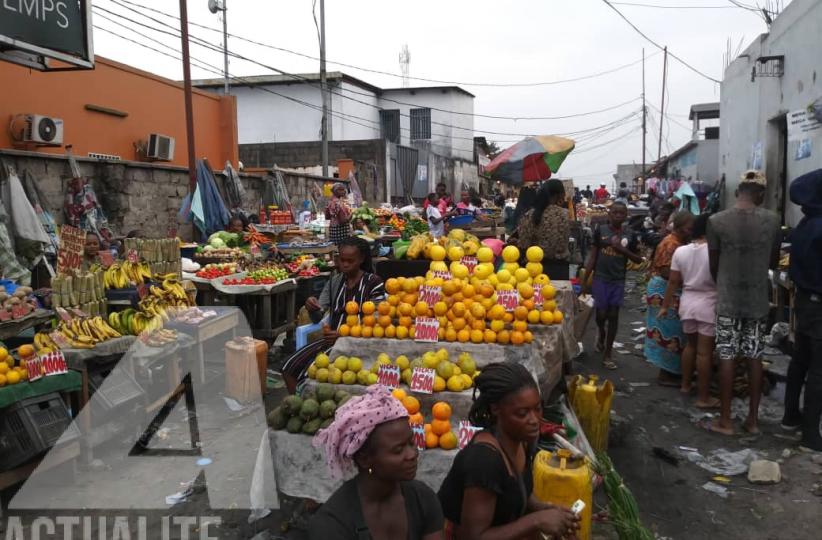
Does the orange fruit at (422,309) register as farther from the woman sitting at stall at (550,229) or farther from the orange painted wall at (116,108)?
the orange painted wall at (116,108)

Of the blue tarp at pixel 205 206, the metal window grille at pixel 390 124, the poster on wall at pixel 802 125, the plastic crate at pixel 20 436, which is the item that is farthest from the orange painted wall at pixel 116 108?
the metal window grille at pixel 390 124

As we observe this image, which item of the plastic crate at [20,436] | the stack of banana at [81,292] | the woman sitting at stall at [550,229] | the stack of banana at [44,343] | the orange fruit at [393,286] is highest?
the woman sitting at stall at [550,229]

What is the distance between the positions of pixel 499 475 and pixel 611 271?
5725mm

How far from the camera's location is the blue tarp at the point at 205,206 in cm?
1134

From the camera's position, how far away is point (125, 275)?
6781mm

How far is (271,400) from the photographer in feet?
21.5

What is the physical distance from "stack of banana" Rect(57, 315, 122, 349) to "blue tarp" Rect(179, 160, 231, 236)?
19.4ft

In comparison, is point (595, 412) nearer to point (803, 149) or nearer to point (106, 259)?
point (106, 259)

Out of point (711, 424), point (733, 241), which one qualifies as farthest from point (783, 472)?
point (733, 241)

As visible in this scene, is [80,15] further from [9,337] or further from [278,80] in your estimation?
[278,80]

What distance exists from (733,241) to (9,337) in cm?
640

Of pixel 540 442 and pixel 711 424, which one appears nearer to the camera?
pixel 540 442

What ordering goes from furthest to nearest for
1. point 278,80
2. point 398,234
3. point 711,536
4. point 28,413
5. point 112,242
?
1. point 278,80
2. point 398,234
3. point 112,242
4. point 28,413
5. point 711,536

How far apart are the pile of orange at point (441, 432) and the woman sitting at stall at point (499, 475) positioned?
1.03m
